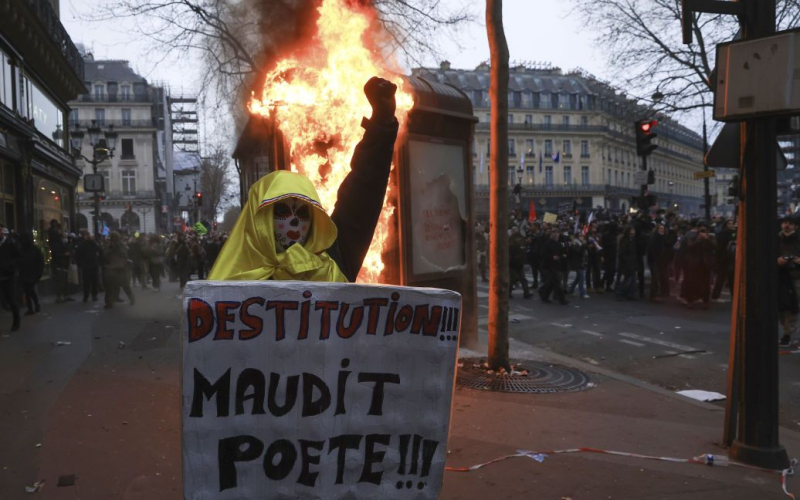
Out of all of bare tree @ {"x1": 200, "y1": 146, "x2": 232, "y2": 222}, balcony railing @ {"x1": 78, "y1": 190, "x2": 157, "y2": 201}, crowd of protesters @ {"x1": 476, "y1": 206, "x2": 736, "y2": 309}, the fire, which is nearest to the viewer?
the fire

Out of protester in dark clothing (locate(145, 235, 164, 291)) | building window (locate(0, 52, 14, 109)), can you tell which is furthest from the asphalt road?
building window (locate(0, 52, 14, 109))

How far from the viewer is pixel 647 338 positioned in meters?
10.6

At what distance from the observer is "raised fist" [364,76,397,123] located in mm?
4125

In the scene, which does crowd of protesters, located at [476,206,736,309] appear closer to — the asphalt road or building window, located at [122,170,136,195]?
the asphalt road

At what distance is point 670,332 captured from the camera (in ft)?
36.3

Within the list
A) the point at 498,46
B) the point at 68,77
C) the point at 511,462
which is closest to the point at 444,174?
the point at 498,46

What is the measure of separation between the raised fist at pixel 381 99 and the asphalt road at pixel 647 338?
192 inches

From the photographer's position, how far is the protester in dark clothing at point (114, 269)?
1471 cm

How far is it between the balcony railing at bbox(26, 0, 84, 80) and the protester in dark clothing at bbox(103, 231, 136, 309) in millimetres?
6025

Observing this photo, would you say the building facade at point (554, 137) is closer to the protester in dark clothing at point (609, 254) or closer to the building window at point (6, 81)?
the protester in dark clothing at point (609, 254)

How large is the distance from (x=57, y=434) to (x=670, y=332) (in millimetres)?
9326

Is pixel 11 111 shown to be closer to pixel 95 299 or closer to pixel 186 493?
pixel 95 299

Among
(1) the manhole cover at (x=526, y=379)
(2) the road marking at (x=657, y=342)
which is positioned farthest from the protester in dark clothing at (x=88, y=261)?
(2) the road marking at (x=657, y=342)

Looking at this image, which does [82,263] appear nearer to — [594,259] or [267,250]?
[594,259]
